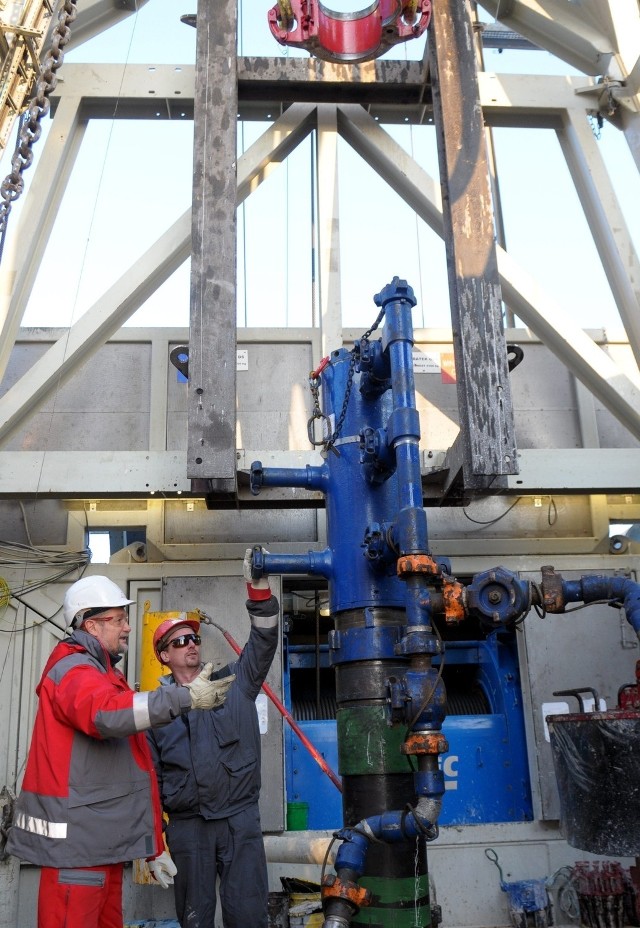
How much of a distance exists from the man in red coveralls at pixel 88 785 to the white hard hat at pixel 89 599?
3.9 inches

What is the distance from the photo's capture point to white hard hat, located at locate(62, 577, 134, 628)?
2873 millimetres

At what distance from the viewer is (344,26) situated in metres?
4.83

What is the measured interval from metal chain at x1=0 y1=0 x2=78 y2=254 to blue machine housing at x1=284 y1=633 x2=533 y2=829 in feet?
10.5

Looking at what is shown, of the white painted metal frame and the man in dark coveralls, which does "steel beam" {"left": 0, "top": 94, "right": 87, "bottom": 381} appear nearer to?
the white painted metal frame

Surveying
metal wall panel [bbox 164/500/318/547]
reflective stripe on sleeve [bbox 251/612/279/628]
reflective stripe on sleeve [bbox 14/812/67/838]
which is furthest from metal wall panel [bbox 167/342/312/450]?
reflective stripe on sleeve [bbox 14/812/67/838]

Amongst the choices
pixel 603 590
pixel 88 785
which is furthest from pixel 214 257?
pixel 88 785

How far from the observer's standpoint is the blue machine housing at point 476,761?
4852mm

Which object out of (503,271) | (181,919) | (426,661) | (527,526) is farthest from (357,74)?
(181,919)

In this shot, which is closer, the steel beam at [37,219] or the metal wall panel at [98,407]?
the steel beam at [37,219]

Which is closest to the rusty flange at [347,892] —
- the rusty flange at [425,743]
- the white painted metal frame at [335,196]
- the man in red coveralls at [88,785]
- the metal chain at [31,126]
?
the rusty flange at [425,743]

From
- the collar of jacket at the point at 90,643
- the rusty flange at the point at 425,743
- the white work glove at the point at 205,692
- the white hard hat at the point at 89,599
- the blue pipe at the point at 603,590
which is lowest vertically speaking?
the rusty flange at the point at 425,743

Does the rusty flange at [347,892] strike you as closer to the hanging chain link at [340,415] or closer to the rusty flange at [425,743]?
the rusty flange at [425,743]

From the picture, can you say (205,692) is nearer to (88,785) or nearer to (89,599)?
(88,785)

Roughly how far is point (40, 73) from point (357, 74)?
8.04 feet
